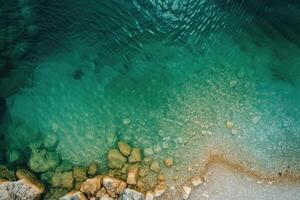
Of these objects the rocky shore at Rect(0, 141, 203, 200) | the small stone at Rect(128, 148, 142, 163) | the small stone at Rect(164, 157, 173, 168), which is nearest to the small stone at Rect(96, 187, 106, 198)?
the rocky shore at Rect(0, 141, 203, 200)

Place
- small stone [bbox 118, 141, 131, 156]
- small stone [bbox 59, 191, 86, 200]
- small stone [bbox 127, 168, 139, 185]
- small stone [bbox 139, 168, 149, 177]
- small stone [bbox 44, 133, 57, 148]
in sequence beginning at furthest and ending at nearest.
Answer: small stone [bbox 44, 133, 57, 148] → small stone [bbox 118, 141, 131, 156] → small stone [bbox 139, 168, 149, 177] → small stone [bbox 127, 168, 139, 185] → small stone [bbox 59, 191, 86, 200]

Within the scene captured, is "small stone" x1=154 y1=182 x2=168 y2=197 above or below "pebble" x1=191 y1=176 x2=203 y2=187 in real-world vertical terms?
below

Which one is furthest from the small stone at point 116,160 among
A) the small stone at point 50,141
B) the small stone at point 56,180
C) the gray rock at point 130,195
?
the small stone at point 50,141

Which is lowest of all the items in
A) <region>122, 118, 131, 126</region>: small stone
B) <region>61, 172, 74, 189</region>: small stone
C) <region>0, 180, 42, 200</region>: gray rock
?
<region>0, 180, 42, 200</region>: gray rock

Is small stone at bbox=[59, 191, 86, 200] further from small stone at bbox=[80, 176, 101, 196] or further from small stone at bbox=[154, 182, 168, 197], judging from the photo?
small stone at bbox=[154, 182, 168, 197]

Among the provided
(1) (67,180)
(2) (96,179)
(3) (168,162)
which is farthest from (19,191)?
(3) (168,162)

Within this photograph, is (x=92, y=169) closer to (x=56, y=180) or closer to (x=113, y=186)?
A: (x=113, y=186)

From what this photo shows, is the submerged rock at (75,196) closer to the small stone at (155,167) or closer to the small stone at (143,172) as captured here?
the small stone at (143,172)

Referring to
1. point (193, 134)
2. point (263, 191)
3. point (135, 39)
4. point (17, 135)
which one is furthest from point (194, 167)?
point (17, 135)

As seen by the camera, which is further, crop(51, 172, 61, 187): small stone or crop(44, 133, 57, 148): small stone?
crop(44, 133, 57, 148): small stone
